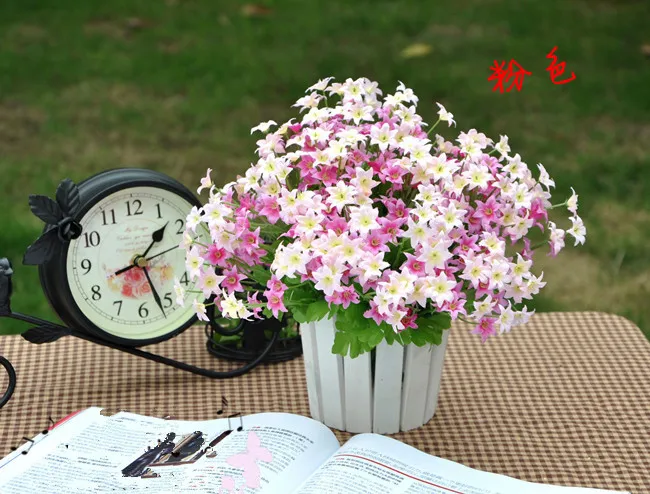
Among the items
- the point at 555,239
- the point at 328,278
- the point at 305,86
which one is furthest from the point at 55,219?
the point at 305,86

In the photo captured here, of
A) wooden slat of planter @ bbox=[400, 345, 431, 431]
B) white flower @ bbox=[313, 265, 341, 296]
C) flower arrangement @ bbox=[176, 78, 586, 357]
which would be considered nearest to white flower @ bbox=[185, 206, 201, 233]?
flower arrangement @ bbox=[176, 78, 586, 357]

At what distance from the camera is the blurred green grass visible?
295 cm

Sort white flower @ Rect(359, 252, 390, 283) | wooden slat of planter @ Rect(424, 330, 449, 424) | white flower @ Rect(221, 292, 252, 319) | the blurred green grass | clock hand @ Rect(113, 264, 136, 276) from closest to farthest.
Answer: white flower @ Rect(359, 252, 390, 283) → white flower @ Rect(221, 292, 252, 319) → wooden slat of planter @ Rect(424, 330, 449, 424) → clock hand @ Rect(113, 264, 136, 276) → the blurred green grass

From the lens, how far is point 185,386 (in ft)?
5.04

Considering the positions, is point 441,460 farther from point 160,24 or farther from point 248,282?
point 160,24

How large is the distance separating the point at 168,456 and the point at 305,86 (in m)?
2.48

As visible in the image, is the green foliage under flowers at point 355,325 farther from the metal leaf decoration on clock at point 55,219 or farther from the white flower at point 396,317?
the metal leaf decoration on clock at point 55,219

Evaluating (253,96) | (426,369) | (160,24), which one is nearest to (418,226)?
(426,369)

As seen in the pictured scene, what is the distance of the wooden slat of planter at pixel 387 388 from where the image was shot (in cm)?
133

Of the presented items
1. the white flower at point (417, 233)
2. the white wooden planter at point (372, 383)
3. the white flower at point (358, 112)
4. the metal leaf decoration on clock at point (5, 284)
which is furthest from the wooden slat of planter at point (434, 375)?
the metal leaf decoration on clock at point (5, 284)

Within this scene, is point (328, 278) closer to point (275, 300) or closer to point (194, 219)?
point (275, 300)

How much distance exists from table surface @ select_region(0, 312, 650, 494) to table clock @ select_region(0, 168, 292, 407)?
0.06 metres

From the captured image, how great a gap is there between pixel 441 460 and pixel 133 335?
509 mm

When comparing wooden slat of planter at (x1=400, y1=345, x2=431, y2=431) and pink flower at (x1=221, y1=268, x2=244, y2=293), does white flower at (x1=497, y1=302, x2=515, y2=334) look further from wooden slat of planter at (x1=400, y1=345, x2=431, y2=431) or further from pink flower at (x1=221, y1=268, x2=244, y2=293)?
pink flower at (x1=221, y1=268, x2=244, y2=293)
